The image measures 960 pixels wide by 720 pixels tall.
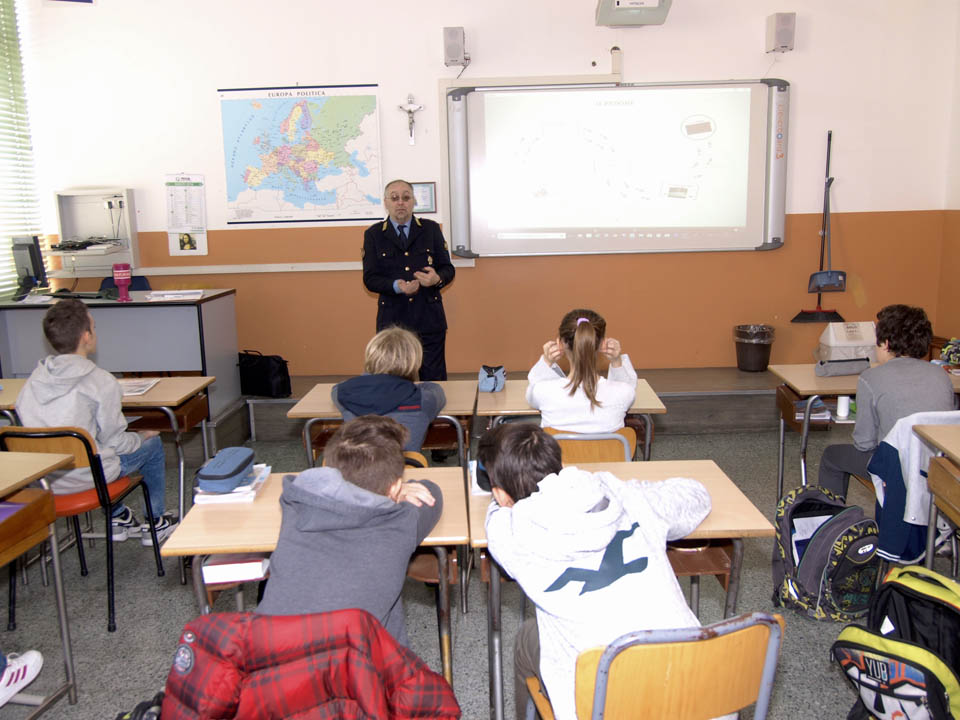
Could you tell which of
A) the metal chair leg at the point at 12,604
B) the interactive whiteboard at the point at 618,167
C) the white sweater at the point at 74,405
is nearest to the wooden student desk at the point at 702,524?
the white sweater at the point at 74,405

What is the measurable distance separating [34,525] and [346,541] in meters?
1.17

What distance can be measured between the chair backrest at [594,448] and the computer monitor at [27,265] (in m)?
4.06

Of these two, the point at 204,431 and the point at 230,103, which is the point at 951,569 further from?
the point at 230,103

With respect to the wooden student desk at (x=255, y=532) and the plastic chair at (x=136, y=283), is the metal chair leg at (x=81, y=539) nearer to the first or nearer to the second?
the wooden student desk at (x=255, y=532)

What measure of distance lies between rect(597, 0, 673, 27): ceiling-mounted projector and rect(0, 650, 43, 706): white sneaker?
4775 millimetres

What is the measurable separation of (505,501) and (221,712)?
750 mm

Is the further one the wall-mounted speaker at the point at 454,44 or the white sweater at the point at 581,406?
the wall-mounted speaker at the point at 454,44

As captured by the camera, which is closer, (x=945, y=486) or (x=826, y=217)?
(x=945, y=486)

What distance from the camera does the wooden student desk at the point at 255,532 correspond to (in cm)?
202

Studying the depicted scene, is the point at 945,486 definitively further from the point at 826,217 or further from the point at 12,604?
the point at 826,217

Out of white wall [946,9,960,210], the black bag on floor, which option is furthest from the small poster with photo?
white wall [946,9,960,210]

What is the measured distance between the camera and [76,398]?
2.94 meters

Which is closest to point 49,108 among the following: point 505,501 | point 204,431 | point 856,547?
point 204,431

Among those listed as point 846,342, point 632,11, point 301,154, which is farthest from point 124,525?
point 632,11
